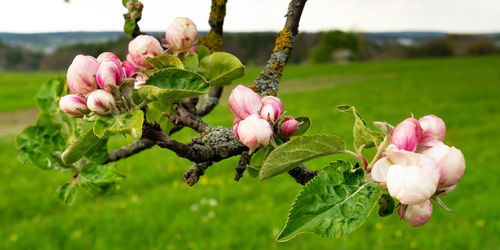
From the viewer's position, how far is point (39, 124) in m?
1.61

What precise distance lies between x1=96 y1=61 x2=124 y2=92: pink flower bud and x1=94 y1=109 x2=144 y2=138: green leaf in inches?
2.1

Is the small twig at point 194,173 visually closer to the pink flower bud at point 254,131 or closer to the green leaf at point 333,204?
the pink flower bud at point 254,131

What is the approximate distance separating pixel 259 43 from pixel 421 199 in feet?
121

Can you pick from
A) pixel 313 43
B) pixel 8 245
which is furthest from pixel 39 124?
pixel 313 43

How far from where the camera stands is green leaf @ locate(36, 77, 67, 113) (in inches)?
66.1

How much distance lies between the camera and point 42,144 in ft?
5.17

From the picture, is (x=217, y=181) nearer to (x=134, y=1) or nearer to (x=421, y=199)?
(x=134, y=1)

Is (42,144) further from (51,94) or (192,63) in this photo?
(192,63)

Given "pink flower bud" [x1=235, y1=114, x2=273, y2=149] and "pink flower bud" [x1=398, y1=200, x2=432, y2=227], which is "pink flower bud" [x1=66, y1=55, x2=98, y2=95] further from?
"pink flower bud" [x1=398, y1=200, x2=432, y2=227]

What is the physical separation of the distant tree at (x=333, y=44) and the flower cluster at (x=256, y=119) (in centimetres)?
4238

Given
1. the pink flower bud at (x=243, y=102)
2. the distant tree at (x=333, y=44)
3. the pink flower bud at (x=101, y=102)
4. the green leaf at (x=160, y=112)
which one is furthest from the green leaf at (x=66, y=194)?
the distant tree at (x=333, y=44)

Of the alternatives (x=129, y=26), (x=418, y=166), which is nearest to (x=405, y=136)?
(x=418, y=166)

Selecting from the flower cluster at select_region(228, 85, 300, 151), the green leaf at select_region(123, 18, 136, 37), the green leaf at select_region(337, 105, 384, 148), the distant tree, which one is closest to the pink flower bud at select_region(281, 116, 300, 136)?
the flower cluster at select_region(228, 85, 300, 151)

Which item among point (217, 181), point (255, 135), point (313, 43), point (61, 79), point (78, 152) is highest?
point (255, 135)
